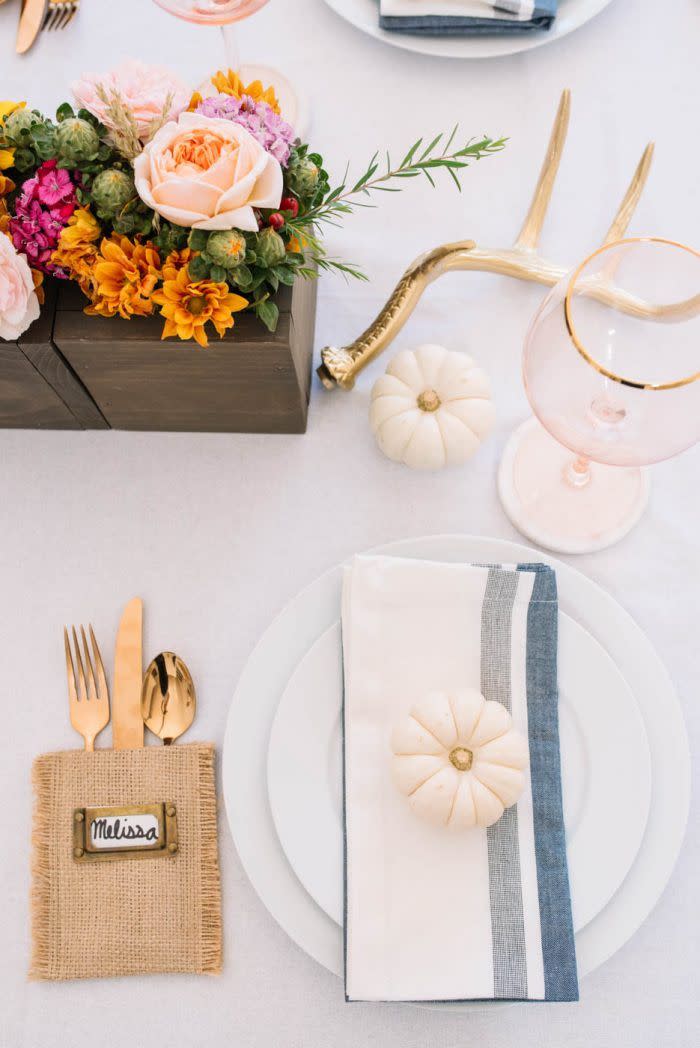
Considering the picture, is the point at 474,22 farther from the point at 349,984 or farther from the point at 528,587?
the point at 349,984

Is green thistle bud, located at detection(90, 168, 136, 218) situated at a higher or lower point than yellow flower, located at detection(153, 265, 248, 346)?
higher

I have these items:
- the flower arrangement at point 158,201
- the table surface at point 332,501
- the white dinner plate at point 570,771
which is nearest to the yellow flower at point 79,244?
the flower arrangement at point 158,201

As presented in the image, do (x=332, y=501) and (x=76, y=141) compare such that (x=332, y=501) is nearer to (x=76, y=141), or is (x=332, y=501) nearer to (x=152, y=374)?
(x=152, y=374)

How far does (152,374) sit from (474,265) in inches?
13.2

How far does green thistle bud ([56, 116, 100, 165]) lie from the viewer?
21.9 inches

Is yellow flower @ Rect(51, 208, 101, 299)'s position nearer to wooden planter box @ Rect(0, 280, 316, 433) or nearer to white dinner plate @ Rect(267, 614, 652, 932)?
wooden planter box @ Rect(0, 280, 316, 433)

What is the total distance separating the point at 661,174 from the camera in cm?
85

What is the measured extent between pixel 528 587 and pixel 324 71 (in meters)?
0.64

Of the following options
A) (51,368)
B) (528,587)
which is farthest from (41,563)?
(528,587)

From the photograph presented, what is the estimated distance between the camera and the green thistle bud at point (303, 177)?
1.95ft

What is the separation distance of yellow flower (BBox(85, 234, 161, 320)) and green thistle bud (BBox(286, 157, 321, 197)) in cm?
12

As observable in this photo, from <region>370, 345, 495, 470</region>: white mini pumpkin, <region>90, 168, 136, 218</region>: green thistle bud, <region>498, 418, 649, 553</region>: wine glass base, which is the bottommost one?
<region>498, 418, 649, 553</region>: wine glass base

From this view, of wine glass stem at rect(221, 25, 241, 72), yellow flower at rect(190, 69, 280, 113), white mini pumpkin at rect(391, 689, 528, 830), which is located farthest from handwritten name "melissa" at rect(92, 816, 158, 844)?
wine glass stem at rect(221, 25, 241, 72)

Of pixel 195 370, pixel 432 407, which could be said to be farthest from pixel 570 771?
pixel 195 370
